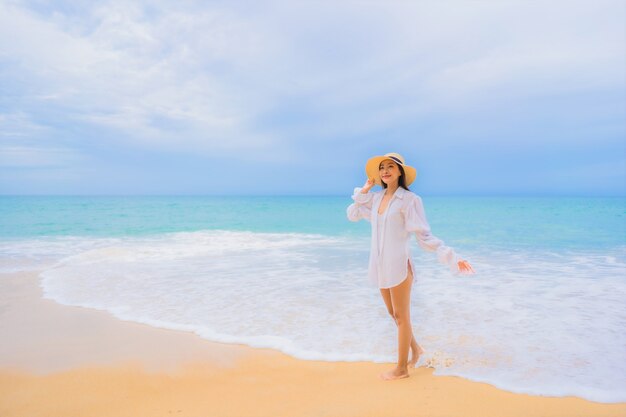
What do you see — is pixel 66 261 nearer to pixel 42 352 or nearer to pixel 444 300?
pixel 42 352

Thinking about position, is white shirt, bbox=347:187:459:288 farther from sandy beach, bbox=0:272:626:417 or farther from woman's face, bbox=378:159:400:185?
sandy beach, bbox=0:272:626:417

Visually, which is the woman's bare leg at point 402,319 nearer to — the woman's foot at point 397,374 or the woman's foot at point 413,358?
the woman's foot at point 397,374

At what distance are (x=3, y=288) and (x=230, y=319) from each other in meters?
5.26

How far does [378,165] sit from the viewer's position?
12.2ft

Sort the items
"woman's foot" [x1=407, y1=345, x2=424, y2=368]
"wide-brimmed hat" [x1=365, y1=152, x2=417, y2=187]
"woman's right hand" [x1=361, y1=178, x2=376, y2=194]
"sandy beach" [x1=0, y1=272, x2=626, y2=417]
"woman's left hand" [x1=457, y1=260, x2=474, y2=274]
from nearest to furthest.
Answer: "sandy beach" [x1=0, y1=272, x2=626, y2=417] → "woman's left hand" [x1=457, y1=260, x2=474, y2=274] → "wide-brimmed hat" [x1=365, y1=152, x2=417, y2=187] → "woman's right hand" [x1=361, y1=178, x2=376, y2=194] → "woman's foot" [x1=407, y1=345, x2=424, y2=368]

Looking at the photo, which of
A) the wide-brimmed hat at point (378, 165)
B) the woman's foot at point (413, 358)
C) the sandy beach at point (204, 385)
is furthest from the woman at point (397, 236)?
the sandy beach at point (204, 385)

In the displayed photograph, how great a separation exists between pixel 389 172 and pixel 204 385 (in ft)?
8.50

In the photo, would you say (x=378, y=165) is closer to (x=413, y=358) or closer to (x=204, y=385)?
(x=413, y=358)

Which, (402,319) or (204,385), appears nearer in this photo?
(402,319)

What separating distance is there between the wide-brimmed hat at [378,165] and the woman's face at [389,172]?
0.05 meters

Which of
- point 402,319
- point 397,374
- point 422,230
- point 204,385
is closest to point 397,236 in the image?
point 422,230

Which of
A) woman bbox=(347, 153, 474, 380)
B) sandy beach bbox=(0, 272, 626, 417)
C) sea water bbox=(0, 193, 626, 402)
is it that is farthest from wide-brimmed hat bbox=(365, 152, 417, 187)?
sandy beach bbox=(0, 272, 626, 417)

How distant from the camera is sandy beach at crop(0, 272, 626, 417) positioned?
3338mm

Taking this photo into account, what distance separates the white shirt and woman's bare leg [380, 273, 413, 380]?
91 millimetres
